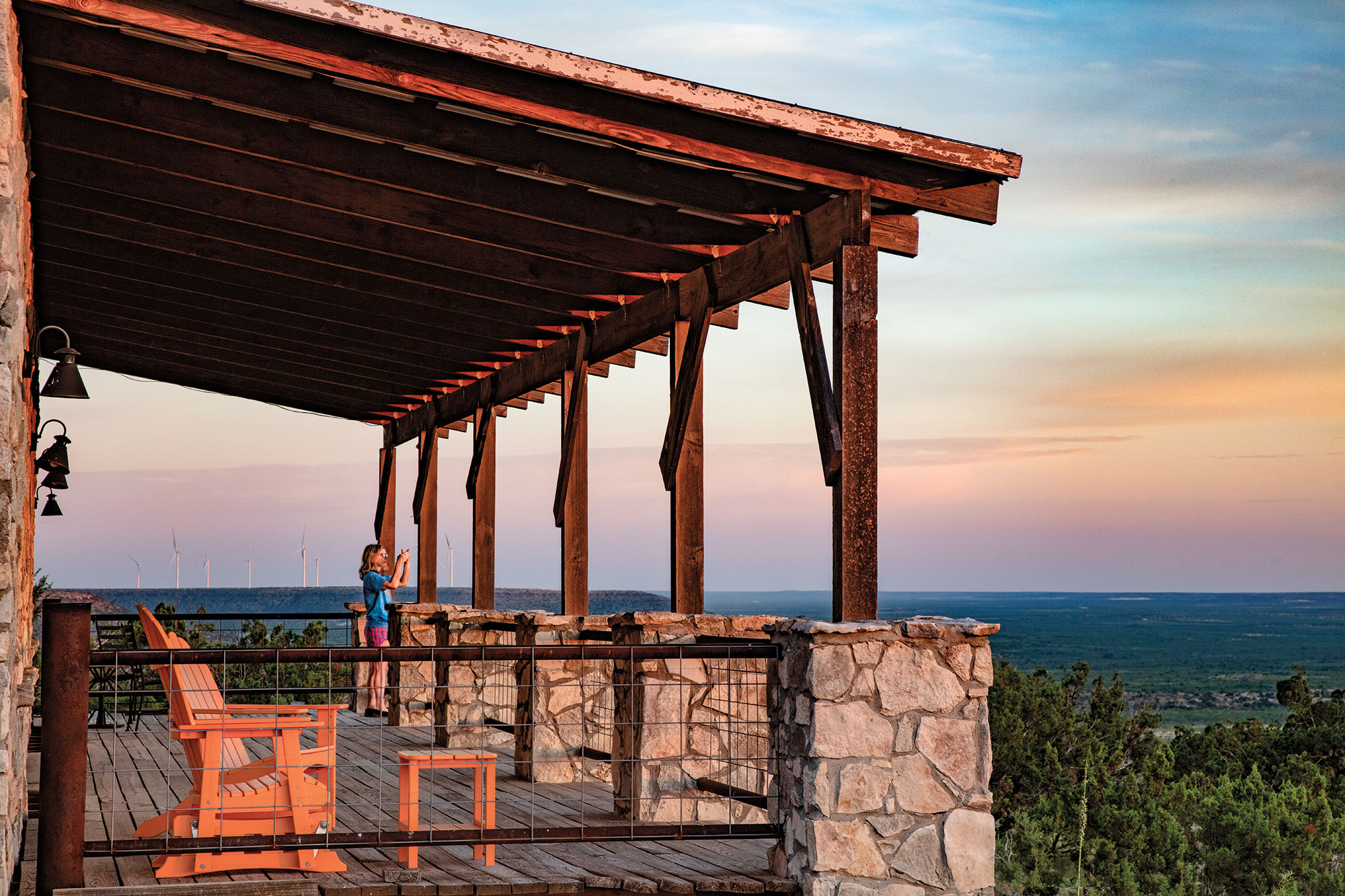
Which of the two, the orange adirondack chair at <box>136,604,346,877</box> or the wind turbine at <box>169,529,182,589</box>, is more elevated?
the wind turbine at <box>169,529,182,589</box>

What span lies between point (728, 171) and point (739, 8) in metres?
10.6

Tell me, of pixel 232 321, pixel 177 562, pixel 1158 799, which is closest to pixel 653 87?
pixel 232 321

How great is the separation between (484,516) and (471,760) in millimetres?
5942

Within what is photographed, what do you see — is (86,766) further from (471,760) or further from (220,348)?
(220,348)

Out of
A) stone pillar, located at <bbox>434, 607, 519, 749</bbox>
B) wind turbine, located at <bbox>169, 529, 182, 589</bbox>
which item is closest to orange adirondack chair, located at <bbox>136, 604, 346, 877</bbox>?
stone pillar, located at <bbox>434, 607, 519, 749</bbox>

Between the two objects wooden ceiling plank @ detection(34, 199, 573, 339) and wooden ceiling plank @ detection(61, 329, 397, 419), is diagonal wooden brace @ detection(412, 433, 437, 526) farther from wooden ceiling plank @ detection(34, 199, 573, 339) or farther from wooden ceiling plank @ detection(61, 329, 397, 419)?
wooden ceiling plank @ detection(34, 199, 573, 339)

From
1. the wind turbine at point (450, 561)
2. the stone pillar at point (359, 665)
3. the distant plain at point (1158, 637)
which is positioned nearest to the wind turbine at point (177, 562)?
the stone pillar at point (359, 665)

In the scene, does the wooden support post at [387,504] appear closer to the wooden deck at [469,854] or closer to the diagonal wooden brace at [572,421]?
the diagonal wooden brace at [572,421]

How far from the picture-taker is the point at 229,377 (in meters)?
12.1

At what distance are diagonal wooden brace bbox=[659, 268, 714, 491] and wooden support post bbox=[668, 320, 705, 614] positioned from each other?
0.03 metres

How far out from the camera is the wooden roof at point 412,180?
16.2 feet

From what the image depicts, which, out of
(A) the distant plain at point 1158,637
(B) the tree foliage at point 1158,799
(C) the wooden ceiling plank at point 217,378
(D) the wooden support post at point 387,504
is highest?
(C) the wooden ceiling plank at point 217,378

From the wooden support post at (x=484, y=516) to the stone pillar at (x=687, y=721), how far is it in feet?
16.1

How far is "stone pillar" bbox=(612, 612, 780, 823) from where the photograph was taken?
6230mm
